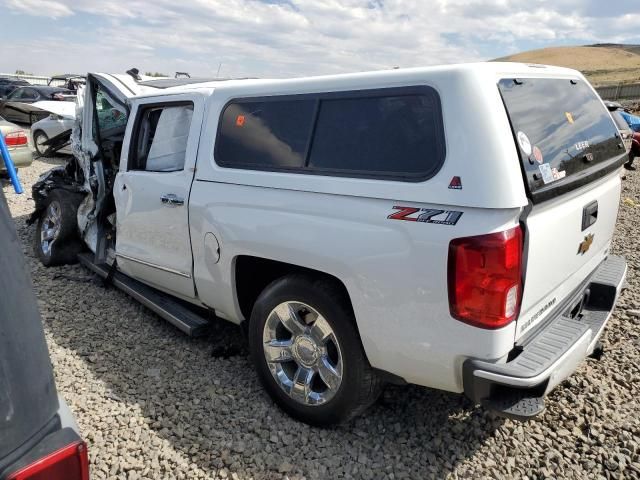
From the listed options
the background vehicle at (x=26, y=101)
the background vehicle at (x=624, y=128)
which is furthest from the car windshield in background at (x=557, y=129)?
the background vehicle at (x=26, y=101)

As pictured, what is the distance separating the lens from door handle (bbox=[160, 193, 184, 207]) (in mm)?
3382

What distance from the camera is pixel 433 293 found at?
2.20 m

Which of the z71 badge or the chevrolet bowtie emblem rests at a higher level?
the z71 badge

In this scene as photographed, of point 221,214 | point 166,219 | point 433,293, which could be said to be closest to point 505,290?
point 433,293

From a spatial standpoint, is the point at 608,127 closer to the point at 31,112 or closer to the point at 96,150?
the point at 96,150

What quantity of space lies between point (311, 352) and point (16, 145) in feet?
28.2

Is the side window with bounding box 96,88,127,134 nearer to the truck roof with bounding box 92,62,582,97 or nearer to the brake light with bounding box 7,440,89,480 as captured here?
the truck roof with bounding box 92,62,582,97

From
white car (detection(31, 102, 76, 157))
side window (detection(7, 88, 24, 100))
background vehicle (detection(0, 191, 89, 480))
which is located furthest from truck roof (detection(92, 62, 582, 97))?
side window (detection(7, 88, 24, 100))

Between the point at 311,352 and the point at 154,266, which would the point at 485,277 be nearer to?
the point at 311,352

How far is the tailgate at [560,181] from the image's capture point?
2.25 metres

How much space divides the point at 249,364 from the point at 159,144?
1804 millimetres

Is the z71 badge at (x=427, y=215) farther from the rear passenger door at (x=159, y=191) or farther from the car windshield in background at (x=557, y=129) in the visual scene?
the rear passenger door at (x=159, y=191)

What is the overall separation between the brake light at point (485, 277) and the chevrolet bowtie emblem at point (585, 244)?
84 centimetres

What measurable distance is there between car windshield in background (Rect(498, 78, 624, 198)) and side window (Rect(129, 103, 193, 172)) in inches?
87.6
